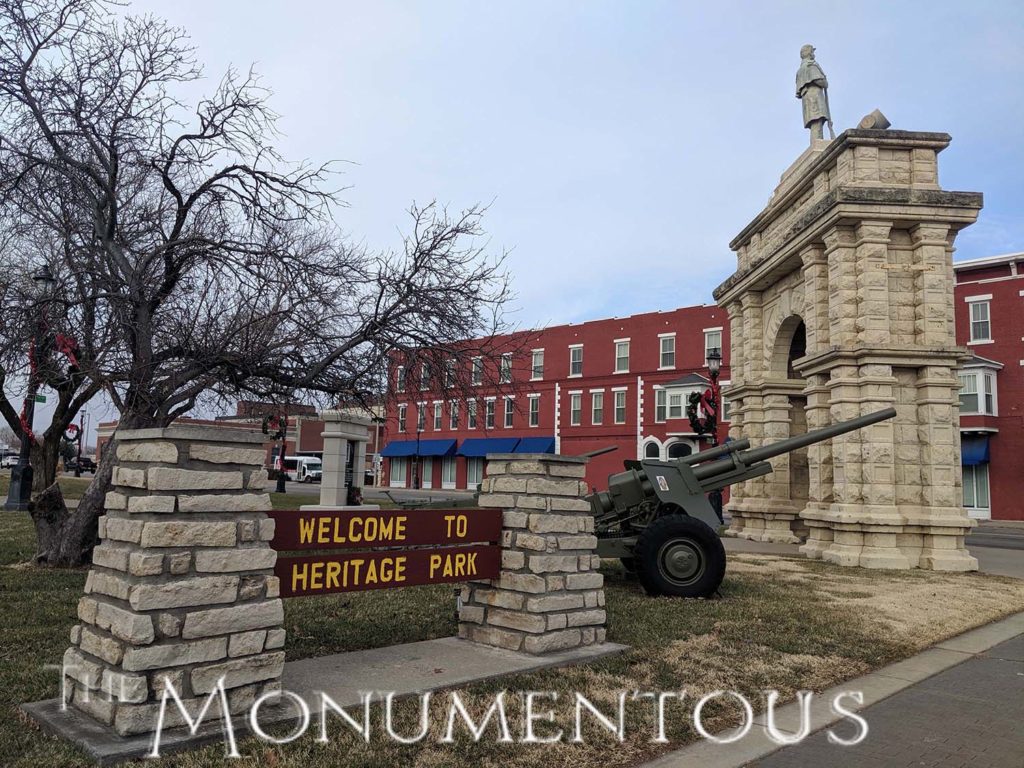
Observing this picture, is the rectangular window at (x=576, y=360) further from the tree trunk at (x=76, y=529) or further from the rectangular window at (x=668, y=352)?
the tree trunk at (x=76, y=529)

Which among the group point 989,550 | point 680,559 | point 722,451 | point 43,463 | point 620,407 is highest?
point 620,407

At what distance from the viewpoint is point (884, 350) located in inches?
532

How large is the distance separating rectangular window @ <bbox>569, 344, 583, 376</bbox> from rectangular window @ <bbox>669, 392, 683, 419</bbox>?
262 inches

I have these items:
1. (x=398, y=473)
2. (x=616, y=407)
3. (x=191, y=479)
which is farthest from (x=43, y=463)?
(x=398, y=473)

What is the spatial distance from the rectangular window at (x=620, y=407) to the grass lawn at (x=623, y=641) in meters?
30.5

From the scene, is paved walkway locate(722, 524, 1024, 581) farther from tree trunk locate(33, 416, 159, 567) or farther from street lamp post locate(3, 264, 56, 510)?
street lamp post locate(3, 264, 56, 510)

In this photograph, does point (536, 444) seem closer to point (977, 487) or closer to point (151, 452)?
point (977, 487)

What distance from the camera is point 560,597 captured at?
19.6ft

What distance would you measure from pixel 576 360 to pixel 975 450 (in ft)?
68.1

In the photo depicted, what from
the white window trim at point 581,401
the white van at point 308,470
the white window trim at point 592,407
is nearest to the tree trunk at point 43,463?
the white window trim at point 592,407

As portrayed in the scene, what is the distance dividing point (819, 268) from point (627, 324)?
27201 millimetres

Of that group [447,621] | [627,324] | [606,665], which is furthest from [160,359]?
[627,324]

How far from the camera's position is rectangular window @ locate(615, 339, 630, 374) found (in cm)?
4200

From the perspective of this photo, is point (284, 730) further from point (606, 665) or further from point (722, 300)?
point (722, 300)
